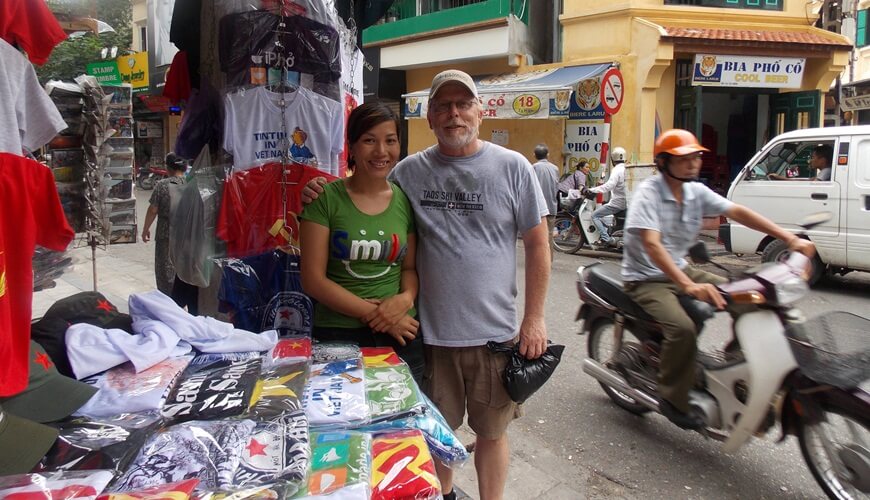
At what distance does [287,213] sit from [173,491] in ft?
6.73

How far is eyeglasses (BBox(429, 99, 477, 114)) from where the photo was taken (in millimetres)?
2369

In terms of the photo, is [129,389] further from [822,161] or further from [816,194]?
[822,161]

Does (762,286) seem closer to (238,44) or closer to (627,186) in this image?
(238,44)

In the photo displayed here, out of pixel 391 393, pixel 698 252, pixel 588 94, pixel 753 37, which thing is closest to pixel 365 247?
pixel 391 393

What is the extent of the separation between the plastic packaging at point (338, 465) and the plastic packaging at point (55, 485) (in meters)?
0.42

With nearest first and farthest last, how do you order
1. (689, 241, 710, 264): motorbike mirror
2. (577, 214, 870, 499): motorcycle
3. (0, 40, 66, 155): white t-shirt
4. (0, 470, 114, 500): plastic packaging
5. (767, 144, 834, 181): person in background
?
(0, 470, 114, 500): plastic packaging < (0, 40, 66, 155): white t-shirt < (577, 214, 870, 499): motorcycle < (689, 241, 710, 264): motorbike mirror < (767, 144, 834, 181): person in background

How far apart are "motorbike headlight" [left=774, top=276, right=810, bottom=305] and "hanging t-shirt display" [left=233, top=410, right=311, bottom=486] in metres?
2.39

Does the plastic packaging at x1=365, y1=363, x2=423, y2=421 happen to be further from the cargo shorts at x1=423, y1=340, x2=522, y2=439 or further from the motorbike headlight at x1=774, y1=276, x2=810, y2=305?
the motorbike headlight at x1=774, y1=276, x2=810, y2=305

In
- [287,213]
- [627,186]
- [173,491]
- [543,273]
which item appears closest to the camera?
[173,491]

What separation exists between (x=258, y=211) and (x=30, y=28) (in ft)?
4.39

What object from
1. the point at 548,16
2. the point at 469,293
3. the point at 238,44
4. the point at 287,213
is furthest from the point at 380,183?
the point at 548,16

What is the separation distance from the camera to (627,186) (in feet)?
32.6

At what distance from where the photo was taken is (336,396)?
1813mm

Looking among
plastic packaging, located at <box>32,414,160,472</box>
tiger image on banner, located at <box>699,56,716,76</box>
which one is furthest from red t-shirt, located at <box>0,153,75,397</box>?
tiger image on banner, located at <box>699,56,716,76</box>
